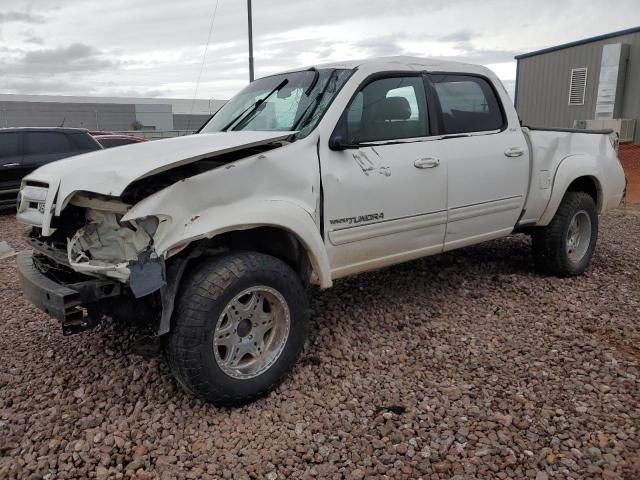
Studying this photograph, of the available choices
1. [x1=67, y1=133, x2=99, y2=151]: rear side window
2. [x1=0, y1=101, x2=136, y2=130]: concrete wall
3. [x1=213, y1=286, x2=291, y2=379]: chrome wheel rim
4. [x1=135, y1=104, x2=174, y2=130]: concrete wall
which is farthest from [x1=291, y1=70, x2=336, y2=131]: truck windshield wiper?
[x1=135, y1=104, x2=174, y2=130]: concrete wall

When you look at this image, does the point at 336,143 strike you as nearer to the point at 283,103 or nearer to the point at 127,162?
the point at 283,103

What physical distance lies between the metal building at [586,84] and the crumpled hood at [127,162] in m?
12.6

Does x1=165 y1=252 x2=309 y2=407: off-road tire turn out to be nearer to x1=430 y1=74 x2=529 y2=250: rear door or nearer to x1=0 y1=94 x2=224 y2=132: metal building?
x1=430 y1=74 x2=529 y2=250: rear door

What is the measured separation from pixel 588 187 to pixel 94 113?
39180 millimetres

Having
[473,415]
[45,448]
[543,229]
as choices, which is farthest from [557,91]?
[45,448]

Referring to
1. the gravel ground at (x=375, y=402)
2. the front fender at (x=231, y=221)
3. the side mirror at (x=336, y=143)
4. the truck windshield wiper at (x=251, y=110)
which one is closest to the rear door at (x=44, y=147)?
the gravel ground at (x=375, y=402)

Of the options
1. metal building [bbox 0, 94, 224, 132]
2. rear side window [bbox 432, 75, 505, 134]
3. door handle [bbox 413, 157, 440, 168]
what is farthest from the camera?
metal building [bbox 0, 94, 224, 132]

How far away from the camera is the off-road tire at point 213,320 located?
114 inches

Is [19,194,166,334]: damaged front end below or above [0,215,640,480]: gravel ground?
above

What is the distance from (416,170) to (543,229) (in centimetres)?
197

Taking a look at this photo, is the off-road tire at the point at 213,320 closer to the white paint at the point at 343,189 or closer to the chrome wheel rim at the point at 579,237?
the white paint at the point at 343,189

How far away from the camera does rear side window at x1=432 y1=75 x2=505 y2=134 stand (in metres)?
4.27

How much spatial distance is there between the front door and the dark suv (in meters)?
8.20

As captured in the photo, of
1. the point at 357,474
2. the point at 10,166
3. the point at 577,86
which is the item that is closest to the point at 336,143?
the point at 357,474
